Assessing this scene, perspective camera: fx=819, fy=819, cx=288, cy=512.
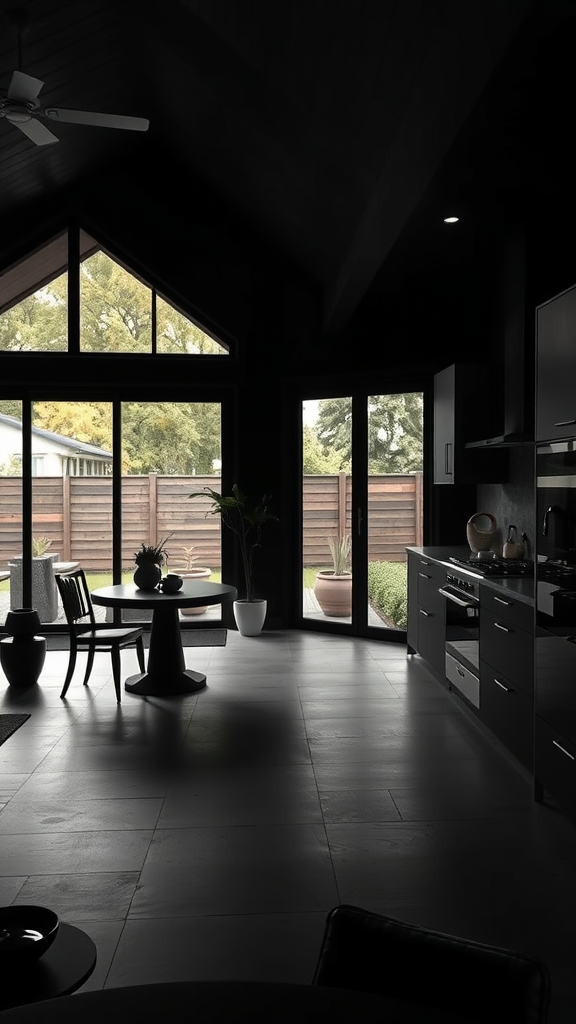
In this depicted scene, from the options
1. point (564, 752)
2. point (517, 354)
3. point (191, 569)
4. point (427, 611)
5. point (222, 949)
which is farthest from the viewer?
point (191, 569)

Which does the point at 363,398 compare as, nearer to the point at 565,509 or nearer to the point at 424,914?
the point at 565,509

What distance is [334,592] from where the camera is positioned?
7.66 metres

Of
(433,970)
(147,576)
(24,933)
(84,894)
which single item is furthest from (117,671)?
(433,970)

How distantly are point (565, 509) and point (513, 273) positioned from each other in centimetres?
232

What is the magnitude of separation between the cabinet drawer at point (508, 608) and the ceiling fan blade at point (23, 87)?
3594mm

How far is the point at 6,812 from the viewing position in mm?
3498

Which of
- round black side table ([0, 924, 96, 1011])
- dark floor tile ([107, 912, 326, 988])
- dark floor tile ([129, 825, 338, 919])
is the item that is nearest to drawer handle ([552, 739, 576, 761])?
dark floor tile ([129, 825, 338, 919])

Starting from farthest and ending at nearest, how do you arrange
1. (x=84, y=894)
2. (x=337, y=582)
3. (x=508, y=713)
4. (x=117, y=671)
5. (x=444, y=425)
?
(x=337, y=582), (x=444, y=425), (x=117, y=671), (x=508, y=713), (x=84, y=894)

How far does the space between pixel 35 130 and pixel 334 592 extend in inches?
179

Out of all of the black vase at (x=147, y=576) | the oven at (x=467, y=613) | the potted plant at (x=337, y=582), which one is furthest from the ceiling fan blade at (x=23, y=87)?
the potted plant at (x=337, y=582)

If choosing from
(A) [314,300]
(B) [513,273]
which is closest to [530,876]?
(B) [513,273]

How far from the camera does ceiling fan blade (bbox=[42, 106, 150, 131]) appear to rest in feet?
14.9

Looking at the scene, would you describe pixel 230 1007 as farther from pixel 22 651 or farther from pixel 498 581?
pixel 22 651

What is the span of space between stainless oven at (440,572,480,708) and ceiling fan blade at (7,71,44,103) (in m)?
3.61
